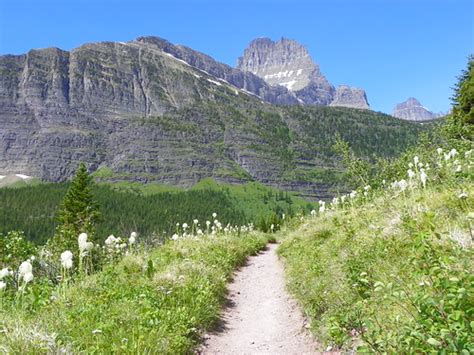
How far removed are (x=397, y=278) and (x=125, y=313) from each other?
13.2 ft

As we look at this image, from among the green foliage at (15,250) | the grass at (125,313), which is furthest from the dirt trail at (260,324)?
the green foliage at (15,250)

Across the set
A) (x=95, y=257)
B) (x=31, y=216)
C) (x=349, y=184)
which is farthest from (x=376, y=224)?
(x=31, y=216)

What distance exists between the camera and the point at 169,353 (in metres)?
5.88

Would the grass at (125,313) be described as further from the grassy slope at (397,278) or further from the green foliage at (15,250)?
the green foliage at (15,250)

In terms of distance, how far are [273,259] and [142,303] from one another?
1235 centimetres

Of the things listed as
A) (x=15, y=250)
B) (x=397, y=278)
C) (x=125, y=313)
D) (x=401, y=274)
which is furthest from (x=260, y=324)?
(x=15, y=250)

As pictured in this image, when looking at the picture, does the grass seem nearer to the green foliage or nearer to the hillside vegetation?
the hillside vegetation

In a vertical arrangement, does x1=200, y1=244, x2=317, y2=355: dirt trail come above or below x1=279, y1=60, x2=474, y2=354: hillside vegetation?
below

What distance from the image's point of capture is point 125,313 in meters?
6.44

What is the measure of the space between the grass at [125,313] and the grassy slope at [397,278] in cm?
216

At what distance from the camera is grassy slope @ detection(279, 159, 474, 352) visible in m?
3.55

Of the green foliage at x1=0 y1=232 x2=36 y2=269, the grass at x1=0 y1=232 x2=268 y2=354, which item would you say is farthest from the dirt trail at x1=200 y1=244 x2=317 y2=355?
the green foliage at x1=0 y1=232 x2=36 y2=269

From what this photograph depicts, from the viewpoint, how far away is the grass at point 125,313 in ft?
16.3

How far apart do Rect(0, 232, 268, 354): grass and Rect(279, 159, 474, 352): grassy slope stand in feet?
7.09
